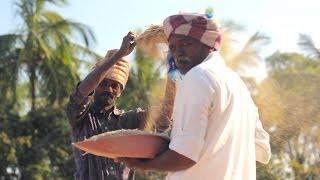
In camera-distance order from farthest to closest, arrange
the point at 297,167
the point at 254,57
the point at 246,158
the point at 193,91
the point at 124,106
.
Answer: the point at 124,106 < the point at 297,167 < the point at 254,57 < the point at 246,158 < the point at 193,91

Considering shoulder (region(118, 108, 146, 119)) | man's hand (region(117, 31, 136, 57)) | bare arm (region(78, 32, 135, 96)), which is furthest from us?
shoulder (region(118, 108, 146, 119))

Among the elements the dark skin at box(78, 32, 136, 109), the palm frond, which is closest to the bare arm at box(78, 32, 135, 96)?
the dark skin at box(78, 32, 136, 109)

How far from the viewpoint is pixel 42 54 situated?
844 inches

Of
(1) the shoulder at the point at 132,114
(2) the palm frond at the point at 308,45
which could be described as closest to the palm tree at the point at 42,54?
(2) the palm frond at the point at 308,45

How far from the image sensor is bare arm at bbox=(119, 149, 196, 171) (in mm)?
2633

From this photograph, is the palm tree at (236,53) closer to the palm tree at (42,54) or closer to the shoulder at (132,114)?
the shoulder at (132,114)

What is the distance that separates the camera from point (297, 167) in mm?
17938

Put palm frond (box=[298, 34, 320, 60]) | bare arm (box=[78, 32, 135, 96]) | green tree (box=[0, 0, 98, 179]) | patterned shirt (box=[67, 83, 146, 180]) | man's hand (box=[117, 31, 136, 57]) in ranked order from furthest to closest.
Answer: green tree (box=[0, 0, 98, 179]) → palm frond (box=[298, 34, 320, 60]) → patterned shirt (box=[67, 83, 146, 180]) → bare arm (box=[78, 32, 135, 96]) → man's hand (box=[117, 31, 136, 57])

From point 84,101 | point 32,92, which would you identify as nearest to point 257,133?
point 84,101

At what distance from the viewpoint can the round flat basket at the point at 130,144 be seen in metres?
2.74

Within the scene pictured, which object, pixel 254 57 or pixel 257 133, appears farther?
pixel 254 57

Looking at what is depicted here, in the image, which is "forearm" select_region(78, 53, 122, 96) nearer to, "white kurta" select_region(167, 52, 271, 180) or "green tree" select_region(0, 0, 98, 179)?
"white kurta" select_region(167, 52, 271, 180)

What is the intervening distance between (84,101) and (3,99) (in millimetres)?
17347

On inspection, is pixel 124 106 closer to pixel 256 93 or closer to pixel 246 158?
pixel 256 93
